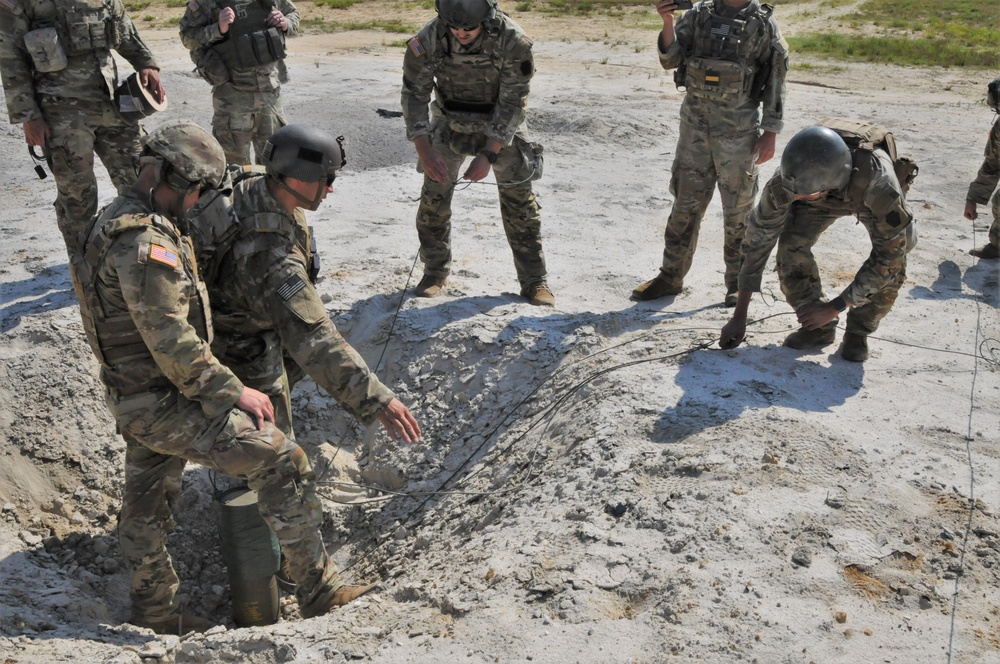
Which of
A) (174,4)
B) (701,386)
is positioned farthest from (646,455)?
(174,4)

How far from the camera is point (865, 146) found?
16.5ft

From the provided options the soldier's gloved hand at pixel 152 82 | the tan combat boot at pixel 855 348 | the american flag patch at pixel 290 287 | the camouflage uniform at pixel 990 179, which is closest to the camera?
the american flag patch at pixel 290 287

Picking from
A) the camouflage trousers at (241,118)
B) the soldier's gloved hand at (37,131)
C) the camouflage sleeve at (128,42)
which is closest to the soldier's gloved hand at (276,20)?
the camouflage trousers at (241,118)

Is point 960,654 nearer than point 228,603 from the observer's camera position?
Yes

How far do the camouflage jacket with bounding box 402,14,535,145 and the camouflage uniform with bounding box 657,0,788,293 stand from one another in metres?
0.97

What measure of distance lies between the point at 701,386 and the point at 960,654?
1.98m

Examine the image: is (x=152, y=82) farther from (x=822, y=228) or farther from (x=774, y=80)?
(x=822, y=228)

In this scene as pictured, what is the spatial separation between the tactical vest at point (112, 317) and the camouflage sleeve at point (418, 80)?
7.90 feet

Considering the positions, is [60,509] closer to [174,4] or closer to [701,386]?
[701,386]

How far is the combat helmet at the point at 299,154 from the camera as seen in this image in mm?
3986

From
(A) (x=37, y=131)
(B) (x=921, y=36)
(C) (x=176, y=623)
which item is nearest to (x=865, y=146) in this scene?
(C) (x=176, y=623)

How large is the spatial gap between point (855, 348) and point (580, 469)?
2019mm

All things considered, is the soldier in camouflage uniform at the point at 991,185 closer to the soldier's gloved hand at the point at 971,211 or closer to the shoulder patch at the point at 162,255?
the soldier's gloved hand at the point at 971,211

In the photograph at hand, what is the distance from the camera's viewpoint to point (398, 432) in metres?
4.04
